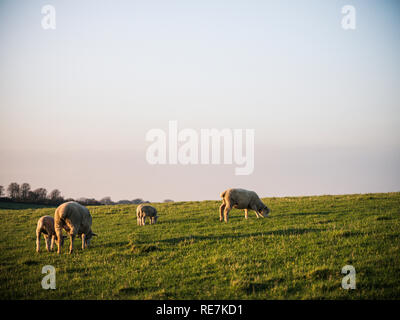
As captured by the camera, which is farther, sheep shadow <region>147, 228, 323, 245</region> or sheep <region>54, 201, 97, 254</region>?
sheep shadow <region>147, 228, 323, 245</region>

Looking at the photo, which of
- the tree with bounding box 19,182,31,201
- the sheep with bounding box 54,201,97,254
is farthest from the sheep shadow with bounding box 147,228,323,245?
the tree with bounding box 19,182,31,201

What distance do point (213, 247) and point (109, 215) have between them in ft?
55.7

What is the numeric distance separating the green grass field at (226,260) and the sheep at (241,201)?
913 mm

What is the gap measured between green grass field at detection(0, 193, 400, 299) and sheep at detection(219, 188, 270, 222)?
3.00ft

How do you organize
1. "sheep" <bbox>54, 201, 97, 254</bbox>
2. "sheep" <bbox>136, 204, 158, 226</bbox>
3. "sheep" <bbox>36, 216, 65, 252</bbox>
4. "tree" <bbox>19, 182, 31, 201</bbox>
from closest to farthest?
"sheep" <bbox>54, 201, 97, 254</bbox>, "sheep" <bbox>36, 216, 65, 252</bbox>, "sheep" <bbox>136, 204, 158, 226</bbox>, "tree" <bbox>19, 182, 31, 201</bbox>

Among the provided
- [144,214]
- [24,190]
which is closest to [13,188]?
[24,190]

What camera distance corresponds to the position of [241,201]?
22000 mm

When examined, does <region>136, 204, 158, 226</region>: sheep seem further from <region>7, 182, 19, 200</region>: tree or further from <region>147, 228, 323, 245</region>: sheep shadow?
<region>7, 182, 19, 200</region>: tree

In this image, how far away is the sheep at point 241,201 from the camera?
21.8m

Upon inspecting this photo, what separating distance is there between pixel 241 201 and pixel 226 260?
Result: 32.6 feet

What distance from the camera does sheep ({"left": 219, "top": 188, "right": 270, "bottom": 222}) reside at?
71.5 ft

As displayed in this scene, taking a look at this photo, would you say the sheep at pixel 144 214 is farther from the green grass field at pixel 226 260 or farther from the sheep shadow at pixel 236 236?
the sheep shadow at pixel 236 236

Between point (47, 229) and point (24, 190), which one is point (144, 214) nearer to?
point (47, 229)
